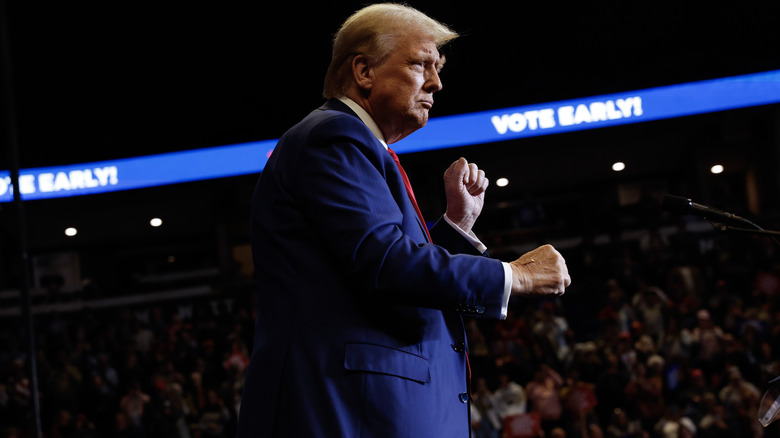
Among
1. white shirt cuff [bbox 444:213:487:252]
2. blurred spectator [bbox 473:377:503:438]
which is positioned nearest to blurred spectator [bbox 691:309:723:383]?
blurred spectator [bbox 473:377:503:438]

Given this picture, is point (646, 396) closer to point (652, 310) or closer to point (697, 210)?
point (652, 310)

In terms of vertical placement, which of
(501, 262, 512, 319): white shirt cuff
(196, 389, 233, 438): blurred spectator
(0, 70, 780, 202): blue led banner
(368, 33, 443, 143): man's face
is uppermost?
(0, 70, 780, 202): blue led banner

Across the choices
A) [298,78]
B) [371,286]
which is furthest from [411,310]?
[298,78]

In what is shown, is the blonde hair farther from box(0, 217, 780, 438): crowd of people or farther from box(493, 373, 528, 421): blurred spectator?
box(493, 373, 528, 421): blurred spectator

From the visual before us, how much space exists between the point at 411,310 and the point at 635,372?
6662 mm

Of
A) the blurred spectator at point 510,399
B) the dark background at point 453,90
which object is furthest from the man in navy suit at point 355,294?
the dark background at point 453,90

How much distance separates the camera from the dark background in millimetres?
9219

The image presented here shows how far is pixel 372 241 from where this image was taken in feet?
4.19

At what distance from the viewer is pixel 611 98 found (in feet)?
30.0

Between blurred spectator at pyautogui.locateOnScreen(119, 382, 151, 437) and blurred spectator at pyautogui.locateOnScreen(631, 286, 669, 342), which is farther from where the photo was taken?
blurred spectator at pyautogui.locateOnScreen(631, 286, 669, 342)

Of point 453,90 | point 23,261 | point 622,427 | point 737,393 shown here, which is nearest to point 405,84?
point 23,261

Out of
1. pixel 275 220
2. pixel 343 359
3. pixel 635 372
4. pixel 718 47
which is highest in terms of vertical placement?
pixel 718 47

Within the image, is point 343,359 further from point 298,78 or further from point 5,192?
point 298,78

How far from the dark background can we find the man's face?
21.0 ft
